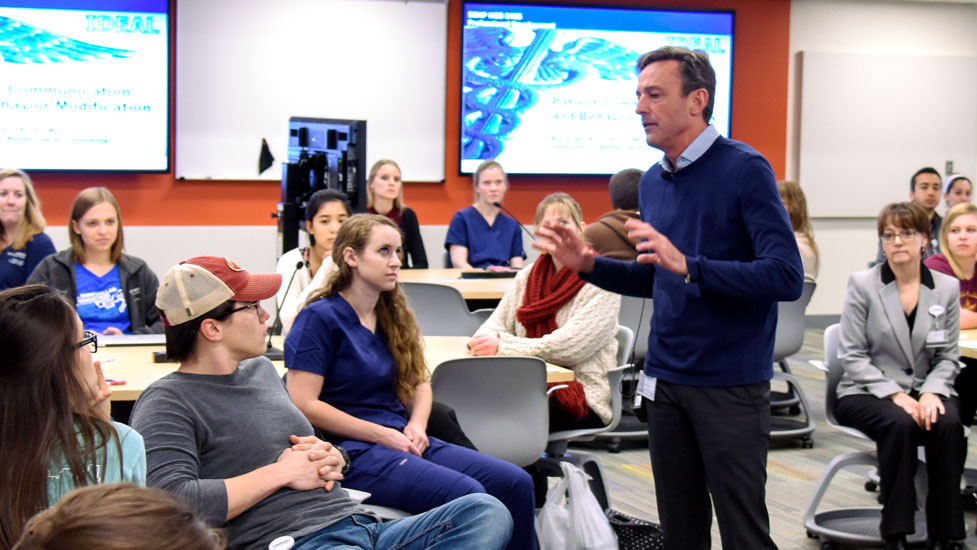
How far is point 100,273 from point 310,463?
2323 millimetres

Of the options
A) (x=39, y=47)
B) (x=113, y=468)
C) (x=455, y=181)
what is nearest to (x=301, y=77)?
(x=455, y=181)

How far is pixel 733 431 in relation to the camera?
2305 mm

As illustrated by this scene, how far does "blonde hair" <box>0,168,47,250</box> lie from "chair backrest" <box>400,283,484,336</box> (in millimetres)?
1860

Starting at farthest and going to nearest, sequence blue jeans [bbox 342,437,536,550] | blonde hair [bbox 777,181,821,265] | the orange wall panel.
→ the orange wall panel, blonde hair [bbox 777,181,821,265], blue jeans [bbox 342,437,536,550]

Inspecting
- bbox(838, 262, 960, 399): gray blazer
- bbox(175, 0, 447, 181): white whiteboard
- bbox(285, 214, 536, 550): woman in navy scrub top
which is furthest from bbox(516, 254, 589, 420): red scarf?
bbox(175, 0, 447, 181): white whiteboard

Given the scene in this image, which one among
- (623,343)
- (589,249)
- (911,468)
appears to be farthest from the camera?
(623,343)

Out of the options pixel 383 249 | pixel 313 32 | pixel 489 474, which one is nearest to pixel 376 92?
pixel 313 32

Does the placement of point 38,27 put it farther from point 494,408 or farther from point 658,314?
point 658,314

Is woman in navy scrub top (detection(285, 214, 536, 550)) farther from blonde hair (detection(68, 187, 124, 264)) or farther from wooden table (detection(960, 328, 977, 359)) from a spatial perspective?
wooden table (detection(960, 328, 977, 359))

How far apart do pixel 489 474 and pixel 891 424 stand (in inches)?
58.9

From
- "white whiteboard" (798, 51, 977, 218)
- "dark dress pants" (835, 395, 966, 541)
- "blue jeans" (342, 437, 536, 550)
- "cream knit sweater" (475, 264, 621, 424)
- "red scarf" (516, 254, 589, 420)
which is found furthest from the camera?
"white whiteboard" (798, 51, 977, 218)

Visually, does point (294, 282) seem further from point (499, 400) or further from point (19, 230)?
point (19, 230)

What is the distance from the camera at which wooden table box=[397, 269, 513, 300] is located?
16.6 feet

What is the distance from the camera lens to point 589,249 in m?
2.41
